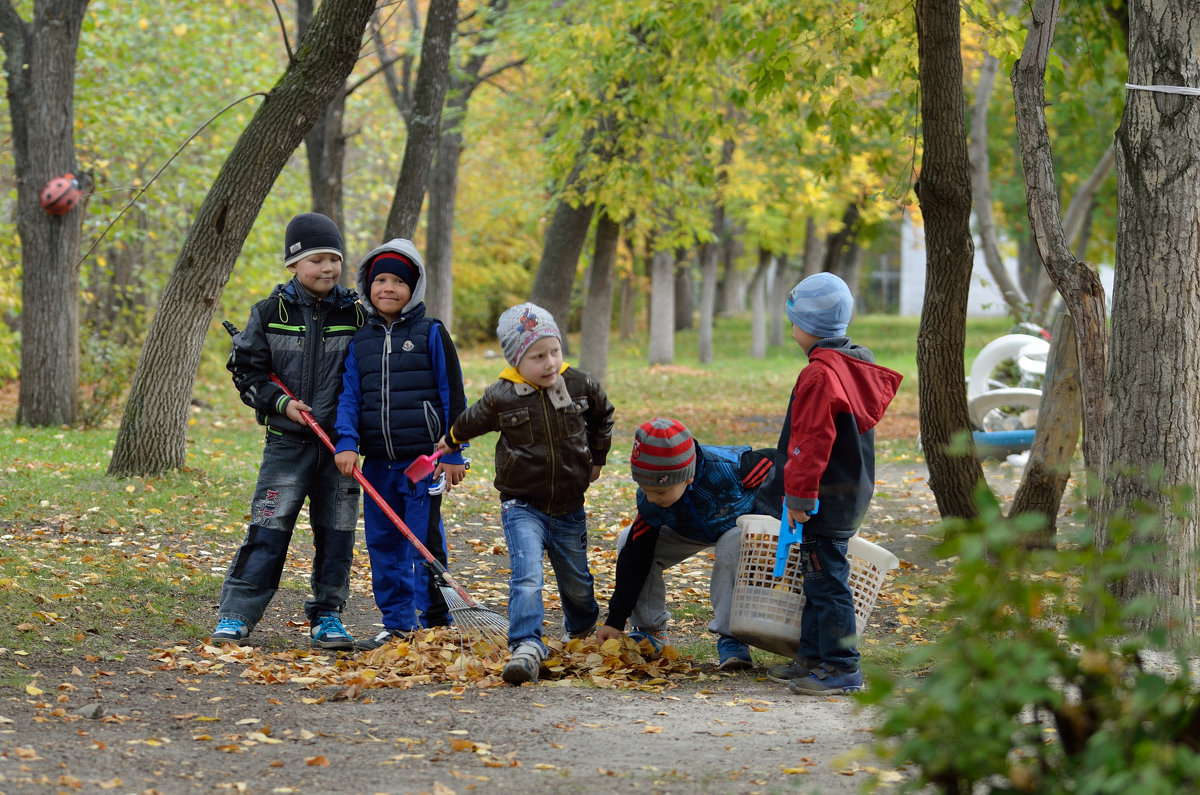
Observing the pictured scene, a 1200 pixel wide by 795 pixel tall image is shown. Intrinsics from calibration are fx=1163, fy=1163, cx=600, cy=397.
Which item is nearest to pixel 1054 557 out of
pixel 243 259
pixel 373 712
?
pixel 373 712

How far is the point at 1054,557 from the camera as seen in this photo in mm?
2234

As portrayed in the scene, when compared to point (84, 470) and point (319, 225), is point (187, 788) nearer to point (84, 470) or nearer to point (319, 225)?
point (319, 225)

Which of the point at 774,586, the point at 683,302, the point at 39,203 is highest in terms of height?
the point at 683,302

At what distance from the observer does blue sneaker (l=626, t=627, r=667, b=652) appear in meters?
4.98

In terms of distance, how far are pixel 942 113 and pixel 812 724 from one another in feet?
12.0

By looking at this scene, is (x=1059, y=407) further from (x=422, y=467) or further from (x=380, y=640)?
(x=380, y=640)

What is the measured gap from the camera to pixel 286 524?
5.23 metres

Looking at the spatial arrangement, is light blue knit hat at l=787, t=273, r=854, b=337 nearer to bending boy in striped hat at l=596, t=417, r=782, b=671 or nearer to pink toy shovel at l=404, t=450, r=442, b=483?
bending boy in striped hat at l=596, t=417, r=782, b=671

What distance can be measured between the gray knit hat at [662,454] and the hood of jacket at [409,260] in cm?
128

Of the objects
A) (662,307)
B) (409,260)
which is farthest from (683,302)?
(409,260)

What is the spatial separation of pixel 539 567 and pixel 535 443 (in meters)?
0.50

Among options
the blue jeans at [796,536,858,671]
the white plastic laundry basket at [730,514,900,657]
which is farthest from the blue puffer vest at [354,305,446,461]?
the blue jeans at [796,536,858,671]

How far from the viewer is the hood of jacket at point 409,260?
516 centimetres

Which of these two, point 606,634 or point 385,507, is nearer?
Result: point 606,634
